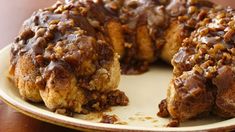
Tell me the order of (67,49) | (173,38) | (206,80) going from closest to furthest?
1. (206,80)
2. (67,49)
3. (173,38)

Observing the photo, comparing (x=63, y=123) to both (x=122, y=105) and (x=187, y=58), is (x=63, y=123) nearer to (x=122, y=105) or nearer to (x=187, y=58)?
(x=122, y=105)

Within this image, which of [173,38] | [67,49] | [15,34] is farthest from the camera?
[15,34]

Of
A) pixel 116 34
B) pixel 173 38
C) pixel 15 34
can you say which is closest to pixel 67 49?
pixel 116 34

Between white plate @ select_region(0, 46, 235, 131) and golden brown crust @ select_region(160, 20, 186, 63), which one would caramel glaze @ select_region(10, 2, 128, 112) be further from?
golden brown crust @ select_region(160, 20, 186, 63)

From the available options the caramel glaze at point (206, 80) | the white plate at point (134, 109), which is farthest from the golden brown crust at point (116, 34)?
the caramel glaze at point (206, 80)

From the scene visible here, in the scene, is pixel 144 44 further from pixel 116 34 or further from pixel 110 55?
pixel 110 55

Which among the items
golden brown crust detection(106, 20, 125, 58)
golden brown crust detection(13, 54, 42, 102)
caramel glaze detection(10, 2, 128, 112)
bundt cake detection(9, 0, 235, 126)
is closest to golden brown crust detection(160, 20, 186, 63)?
bundt cake detection(9, 0, 235, 126)
